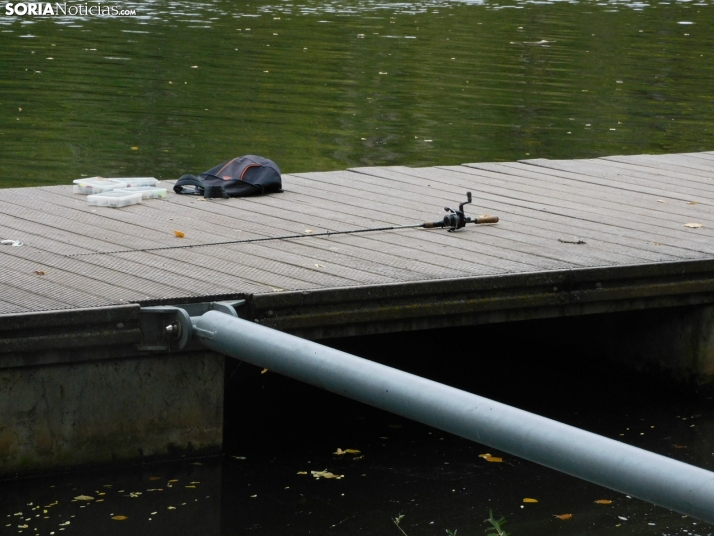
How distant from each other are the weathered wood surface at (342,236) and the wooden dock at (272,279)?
0.02 m

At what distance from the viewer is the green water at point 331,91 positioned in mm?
13250

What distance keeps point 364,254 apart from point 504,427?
3401 millimetres

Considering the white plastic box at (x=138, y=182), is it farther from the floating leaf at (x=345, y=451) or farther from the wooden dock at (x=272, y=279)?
the floating leaf at (x=345, y=451)

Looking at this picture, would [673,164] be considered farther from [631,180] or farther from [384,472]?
[384,472]

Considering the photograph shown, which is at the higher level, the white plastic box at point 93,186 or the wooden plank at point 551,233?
the white plastic box at point 93,186

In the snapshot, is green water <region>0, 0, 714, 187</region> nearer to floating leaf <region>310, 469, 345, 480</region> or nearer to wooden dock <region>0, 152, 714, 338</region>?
wooden dock <region>0, 152, 714, 338</region>

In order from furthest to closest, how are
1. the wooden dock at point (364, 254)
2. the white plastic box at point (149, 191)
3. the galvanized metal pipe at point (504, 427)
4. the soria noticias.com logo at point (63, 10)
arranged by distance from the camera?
the soria noticias.com logo at point (63, 10)
the white plastic box at point (149, 191)
the wooden dock at point (364, 254)
the galvanized metal pipe at point (504, 427)

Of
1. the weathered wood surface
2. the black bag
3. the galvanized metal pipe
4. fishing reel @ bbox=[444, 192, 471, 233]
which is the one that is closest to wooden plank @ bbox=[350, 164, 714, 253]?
the weathered wood surface

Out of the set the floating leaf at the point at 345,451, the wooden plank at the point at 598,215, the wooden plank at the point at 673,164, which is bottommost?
the floating leaf at the point at 345,451

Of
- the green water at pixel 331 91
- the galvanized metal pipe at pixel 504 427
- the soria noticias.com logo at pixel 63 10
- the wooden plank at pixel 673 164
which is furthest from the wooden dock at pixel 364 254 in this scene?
the soria noticias.com logo at pixel 63 10

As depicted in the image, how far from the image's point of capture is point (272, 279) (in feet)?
17.6

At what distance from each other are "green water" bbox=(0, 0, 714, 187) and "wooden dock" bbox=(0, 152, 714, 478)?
489 cm

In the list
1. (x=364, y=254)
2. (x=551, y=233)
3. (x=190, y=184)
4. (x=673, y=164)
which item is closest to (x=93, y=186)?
(x=190, y=184)

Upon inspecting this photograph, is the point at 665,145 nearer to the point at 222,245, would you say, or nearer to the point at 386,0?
the point at 222,245
